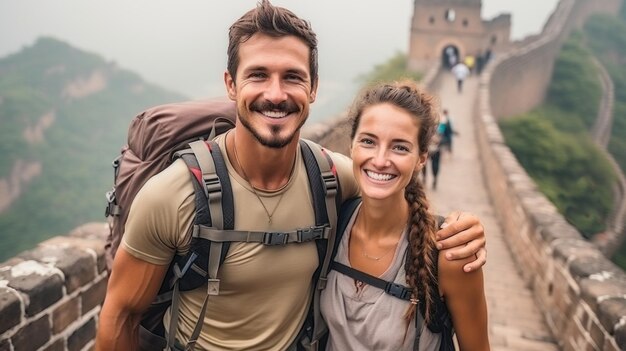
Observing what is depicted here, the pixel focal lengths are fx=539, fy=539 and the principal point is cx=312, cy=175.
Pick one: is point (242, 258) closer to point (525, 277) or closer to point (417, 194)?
point (417, 194)

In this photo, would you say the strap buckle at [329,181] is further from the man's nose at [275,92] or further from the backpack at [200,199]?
the man's nose at [275,92]

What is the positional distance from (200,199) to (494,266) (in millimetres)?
4792

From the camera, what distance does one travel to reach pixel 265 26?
74.7 inches

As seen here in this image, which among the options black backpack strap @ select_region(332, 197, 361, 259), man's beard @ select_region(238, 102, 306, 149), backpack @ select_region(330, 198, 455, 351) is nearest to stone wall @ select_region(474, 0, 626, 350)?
backpack @ select_region(330, 198, 455, 351)

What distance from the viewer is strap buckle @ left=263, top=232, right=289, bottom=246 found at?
6.24 ft

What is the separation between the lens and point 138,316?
1961 mm

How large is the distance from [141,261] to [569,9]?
35390mm

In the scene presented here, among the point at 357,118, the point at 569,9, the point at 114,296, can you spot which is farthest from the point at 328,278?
the point at 569,9

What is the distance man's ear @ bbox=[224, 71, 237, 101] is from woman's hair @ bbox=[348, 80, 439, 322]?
51cm

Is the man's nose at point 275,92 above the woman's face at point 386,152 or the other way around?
above

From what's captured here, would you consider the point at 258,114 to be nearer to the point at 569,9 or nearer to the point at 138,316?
the point at 138,316

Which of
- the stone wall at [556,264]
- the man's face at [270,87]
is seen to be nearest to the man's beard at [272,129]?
the man's face at [270,87]

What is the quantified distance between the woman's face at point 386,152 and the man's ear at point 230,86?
503mm

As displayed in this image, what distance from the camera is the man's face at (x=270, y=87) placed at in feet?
6.19
